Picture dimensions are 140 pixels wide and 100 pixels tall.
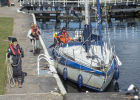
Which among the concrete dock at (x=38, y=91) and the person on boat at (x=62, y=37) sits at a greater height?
the person on boat at (x=62, y=37)

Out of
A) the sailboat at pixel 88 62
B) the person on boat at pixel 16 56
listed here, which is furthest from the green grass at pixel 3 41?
the sailboat at pixel 88 62

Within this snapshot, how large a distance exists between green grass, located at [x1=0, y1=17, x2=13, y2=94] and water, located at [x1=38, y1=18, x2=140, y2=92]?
4.07 metres

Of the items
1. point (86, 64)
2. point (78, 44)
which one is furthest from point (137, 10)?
point (86, 64)

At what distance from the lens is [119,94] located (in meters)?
14.8

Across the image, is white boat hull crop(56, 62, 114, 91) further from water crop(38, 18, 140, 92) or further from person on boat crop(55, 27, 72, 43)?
person on boat crop(55, 27, 72, 43)

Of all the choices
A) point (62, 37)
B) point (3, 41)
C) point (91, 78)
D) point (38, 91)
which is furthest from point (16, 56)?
point (3, 41)

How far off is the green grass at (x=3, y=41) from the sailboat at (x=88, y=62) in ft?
12.1

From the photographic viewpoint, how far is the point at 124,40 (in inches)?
1396

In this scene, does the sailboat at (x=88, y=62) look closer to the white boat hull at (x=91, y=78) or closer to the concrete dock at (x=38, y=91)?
the white boat hull at (x=91, y=78)

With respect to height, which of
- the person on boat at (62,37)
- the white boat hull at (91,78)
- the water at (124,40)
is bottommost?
the water at (124,40)

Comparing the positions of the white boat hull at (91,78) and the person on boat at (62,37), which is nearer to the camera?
the white boat hull at (91,78)

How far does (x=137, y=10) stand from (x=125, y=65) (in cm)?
3066

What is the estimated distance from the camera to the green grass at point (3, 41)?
690 inches

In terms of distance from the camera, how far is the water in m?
23.0
